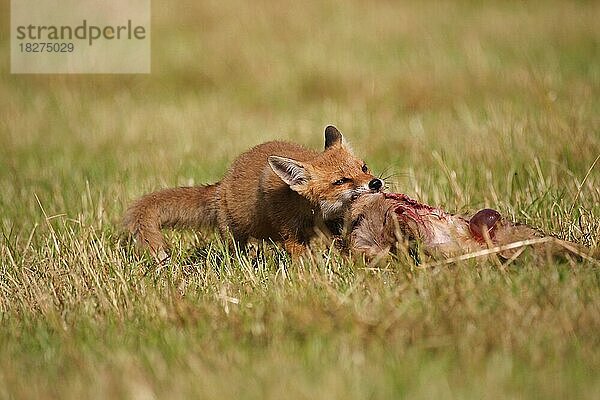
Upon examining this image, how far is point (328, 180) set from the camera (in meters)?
5.17

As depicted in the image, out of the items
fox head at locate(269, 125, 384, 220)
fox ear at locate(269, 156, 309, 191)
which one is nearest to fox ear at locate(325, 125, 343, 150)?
fox head at locate(269, 125, 384, 220)

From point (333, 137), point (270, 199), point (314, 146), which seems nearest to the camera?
point (270, 199)

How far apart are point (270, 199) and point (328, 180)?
1.21ft

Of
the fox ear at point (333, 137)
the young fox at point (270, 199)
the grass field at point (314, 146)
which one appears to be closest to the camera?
the grass field at point (314, 146)

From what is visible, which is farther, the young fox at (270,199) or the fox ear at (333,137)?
the fox ear at (333,137)

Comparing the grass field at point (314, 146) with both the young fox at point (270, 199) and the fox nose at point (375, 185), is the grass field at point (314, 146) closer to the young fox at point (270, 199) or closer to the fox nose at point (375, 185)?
the young fox at point (270, 199)

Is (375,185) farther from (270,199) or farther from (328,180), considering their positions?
(270,199)

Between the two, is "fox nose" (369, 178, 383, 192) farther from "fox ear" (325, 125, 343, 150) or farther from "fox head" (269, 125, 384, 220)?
"fox ear" (325, 125, 343, 150)

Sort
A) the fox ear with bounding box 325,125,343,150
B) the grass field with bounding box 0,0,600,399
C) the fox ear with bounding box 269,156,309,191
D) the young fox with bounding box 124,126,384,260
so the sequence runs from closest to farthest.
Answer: the grass field with bounding box 0,0,600,399, the fox ear with bounding box 269,156,309,191, the young fox with bounding box 124,126,384,260, the fox ear with bounding box 325,125,343,150

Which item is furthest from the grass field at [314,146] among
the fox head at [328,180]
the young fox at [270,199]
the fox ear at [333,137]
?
the fox ear at [333,137]

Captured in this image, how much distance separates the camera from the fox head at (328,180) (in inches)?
199

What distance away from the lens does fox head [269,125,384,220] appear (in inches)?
199

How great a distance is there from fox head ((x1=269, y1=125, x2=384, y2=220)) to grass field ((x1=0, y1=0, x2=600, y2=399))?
39cm

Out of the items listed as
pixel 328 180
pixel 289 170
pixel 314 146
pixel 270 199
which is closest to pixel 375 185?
pixel 328 180
